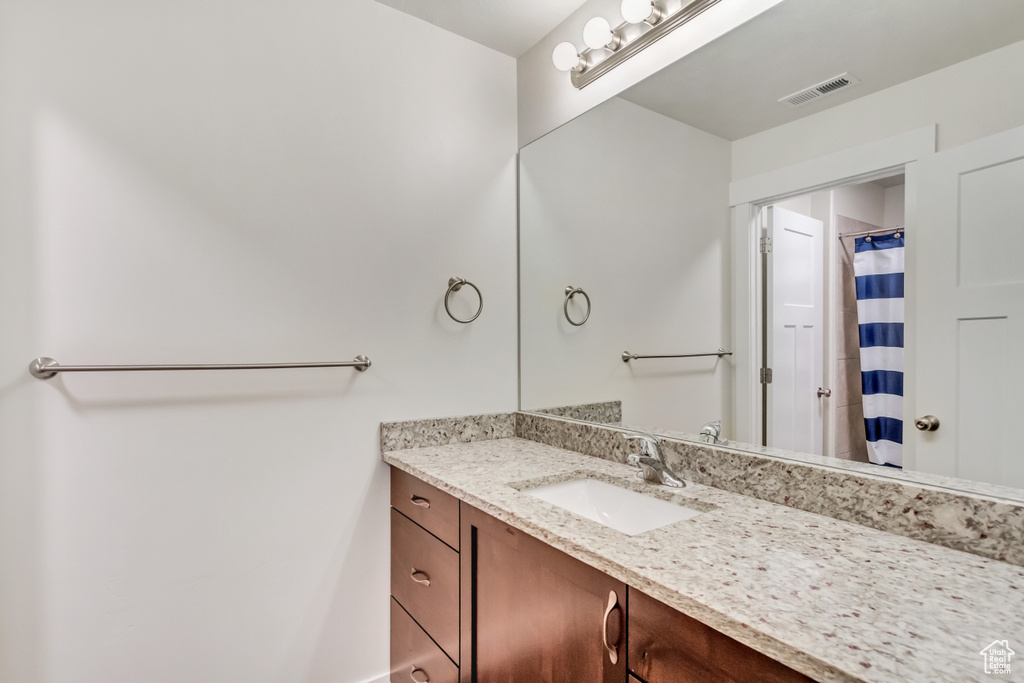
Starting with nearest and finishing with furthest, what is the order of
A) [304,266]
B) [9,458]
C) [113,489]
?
[9,458], [113,489], [304,266]

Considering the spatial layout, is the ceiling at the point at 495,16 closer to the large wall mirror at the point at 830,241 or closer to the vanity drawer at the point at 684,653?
the large wall mirror at the point at 830,241

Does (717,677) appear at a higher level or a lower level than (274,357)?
lower

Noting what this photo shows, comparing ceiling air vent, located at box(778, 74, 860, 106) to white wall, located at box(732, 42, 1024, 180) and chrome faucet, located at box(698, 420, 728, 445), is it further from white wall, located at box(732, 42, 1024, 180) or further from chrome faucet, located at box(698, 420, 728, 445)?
chrome faucet, located at box(698, 420, 728, 445)

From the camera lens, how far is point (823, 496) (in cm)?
109

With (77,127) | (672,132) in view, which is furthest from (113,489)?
(672,132)

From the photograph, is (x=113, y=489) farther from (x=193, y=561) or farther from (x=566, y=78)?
(x=566, y=78)

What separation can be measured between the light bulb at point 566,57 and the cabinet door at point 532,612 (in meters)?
1.43

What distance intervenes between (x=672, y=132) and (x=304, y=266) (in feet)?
3.80

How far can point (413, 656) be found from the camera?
5.08 ft

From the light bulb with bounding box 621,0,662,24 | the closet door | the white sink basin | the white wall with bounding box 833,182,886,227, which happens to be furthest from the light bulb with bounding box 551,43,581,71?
the white sink basin

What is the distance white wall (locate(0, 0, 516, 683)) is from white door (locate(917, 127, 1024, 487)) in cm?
130

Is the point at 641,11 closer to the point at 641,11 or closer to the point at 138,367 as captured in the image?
the point at 641,11

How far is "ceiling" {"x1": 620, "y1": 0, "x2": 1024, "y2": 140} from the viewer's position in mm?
935

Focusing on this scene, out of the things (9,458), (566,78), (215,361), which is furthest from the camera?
(566,78)
